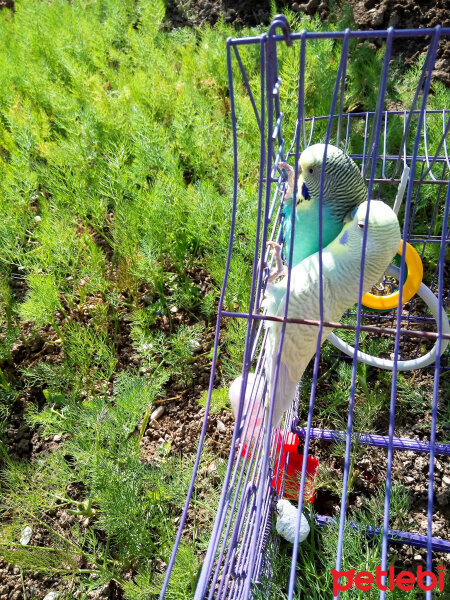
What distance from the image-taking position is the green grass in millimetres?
1323

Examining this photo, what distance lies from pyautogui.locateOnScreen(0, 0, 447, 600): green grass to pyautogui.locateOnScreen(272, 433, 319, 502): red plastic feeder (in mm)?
180

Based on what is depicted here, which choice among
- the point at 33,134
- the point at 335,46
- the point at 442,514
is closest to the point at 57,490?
the point at 442,514

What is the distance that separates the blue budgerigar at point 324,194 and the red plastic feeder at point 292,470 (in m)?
0.61

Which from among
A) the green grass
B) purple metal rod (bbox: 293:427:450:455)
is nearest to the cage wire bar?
purple metal rod (bbox: 293:427:450:455)

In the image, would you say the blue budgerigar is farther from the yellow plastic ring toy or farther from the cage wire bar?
the yellow plastic ring toy

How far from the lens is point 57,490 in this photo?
1.41 metres

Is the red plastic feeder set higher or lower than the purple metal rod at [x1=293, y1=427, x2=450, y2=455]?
lower

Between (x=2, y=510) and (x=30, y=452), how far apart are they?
0.71 ft

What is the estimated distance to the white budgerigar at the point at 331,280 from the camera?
36.6 inches

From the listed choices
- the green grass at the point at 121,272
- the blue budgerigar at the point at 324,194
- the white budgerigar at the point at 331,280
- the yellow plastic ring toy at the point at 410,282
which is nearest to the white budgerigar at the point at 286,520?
the green grass at the point at 121,272

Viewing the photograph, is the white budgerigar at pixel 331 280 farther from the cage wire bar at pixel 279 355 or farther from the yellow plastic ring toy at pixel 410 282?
the yellow plastic ring toy at pixel 410 282

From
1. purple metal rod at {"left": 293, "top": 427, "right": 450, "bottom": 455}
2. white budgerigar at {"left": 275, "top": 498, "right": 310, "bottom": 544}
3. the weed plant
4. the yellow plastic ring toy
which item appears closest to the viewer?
the weed plant

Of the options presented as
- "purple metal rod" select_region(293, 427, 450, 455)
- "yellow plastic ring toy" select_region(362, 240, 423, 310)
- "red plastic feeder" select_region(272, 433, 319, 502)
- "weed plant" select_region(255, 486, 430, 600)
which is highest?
"yellow plastic ring toy" select_region(362, 240, 423, 310)

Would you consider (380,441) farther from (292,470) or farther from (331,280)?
(331,280)
